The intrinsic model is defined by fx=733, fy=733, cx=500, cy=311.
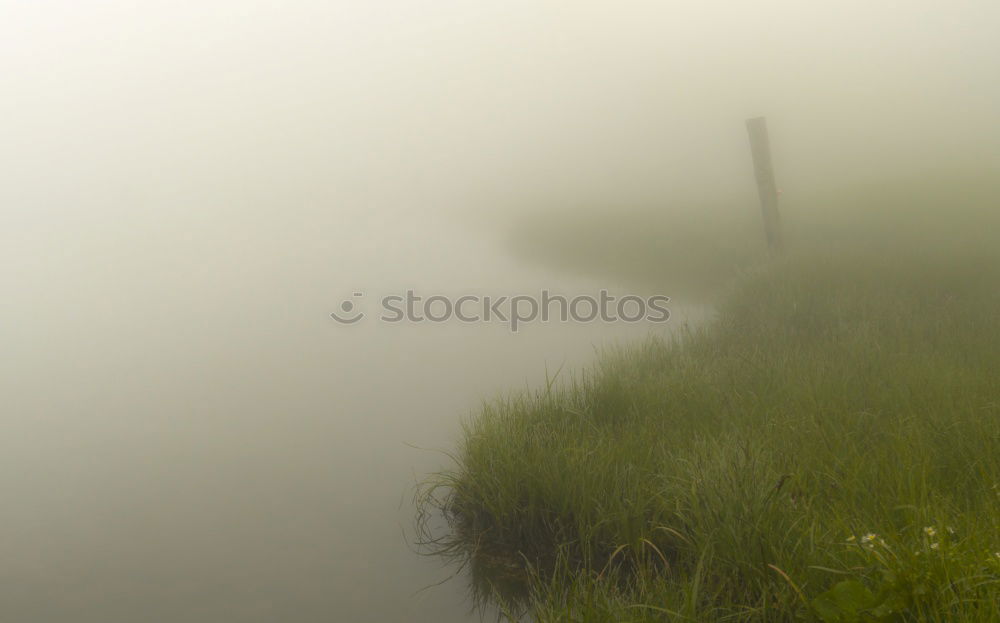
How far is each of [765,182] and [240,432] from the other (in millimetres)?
6821

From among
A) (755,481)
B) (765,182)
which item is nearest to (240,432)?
(755,481)

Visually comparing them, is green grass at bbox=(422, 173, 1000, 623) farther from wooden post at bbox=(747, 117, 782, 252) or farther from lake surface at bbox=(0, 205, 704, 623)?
wooden post at bbox=(747, 117, 782, 252)

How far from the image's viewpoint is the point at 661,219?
1122cm

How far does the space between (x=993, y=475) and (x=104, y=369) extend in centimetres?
593

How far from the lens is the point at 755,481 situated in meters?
2.26

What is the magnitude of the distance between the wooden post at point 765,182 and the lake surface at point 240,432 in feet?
7.81

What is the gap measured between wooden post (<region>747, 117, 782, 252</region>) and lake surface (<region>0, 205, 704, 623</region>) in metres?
2.38

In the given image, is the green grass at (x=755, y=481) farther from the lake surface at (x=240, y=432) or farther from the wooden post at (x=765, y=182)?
the wooden post at (x=765, y=182)

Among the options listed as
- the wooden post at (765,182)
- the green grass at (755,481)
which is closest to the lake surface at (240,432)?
the green grass at (755,481)

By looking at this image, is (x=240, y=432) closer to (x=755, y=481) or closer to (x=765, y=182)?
(x=755, y=481)

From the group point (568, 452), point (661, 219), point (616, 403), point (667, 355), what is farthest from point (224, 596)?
point (661, 219)

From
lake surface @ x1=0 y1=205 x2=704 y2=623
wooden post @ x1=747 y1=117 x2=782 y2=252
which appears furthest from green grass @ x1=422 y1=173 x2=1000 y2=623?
wooden post @ x1=747 y1=117 x2=782 y2=252

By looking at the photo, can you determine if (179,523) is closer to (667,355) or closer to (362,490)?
(362,490)

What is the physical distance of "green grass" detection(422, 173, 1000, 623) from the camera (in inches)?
69.3
